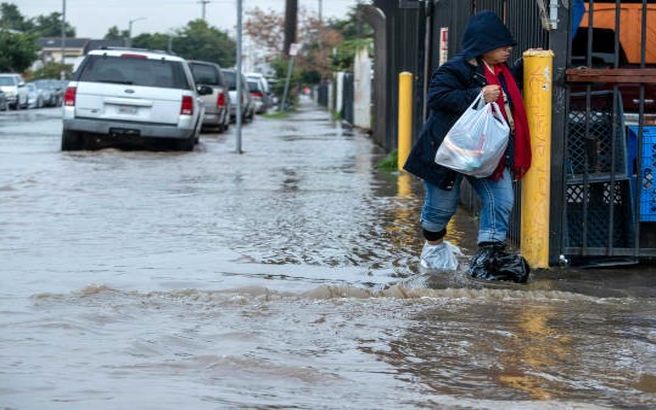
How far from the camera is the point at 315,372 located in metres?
5.52

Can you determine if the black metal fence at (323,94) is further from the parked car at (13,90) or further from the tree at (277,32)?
the parked car at (13,90)

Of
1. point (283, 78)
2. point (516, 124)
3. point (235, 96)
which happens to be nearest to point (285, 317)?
point (516, 124)

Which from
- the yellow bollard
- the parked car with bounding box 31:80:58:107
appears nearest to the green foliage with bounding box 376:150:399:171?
the yellow bollard

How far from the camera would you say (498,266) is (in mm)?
7676

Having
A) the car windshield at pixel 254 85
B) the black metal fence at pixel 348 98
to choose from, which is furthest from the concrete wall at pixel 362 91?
the car windshield at pixel 254 85

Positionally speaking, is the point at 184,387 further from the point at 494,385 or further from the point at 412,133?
the point at 412,133

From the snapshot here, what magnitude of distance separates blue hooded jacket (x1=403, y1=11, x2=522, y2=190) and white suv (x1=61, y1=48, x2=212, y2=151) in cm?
1198

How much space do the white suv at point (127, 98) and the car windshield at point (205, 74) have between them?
1086 cm

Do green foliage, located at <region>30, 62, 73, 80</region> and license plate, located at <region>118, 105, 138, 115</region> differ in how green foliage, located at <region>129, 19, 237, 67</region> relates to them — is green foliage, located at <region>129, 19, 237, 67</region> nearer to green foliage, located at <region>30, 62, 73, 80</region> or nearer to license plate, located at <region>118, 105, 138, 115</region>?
green foliage, located at <region>30, 62, 73, 80</region>

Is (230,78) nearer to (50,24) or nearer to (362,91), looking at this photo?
(362,91)

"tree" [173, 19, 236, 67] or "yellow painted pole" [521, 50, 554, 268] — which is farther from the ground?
"tree" [173, 19, 236, 67]

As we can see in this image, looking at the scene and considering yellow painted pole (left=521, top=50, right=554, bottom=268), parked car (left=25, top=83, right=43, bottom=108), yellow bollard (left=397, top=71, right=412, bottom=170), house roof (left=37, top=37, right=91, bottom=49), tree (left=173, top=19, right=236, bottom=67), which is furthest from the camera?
house roof (left=37, top=37, right=91, bottom=49)

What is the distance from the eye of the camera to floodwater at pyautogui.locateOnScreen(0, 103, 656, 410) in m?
5.24

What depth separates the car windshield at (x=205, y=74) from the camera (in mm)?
30656
